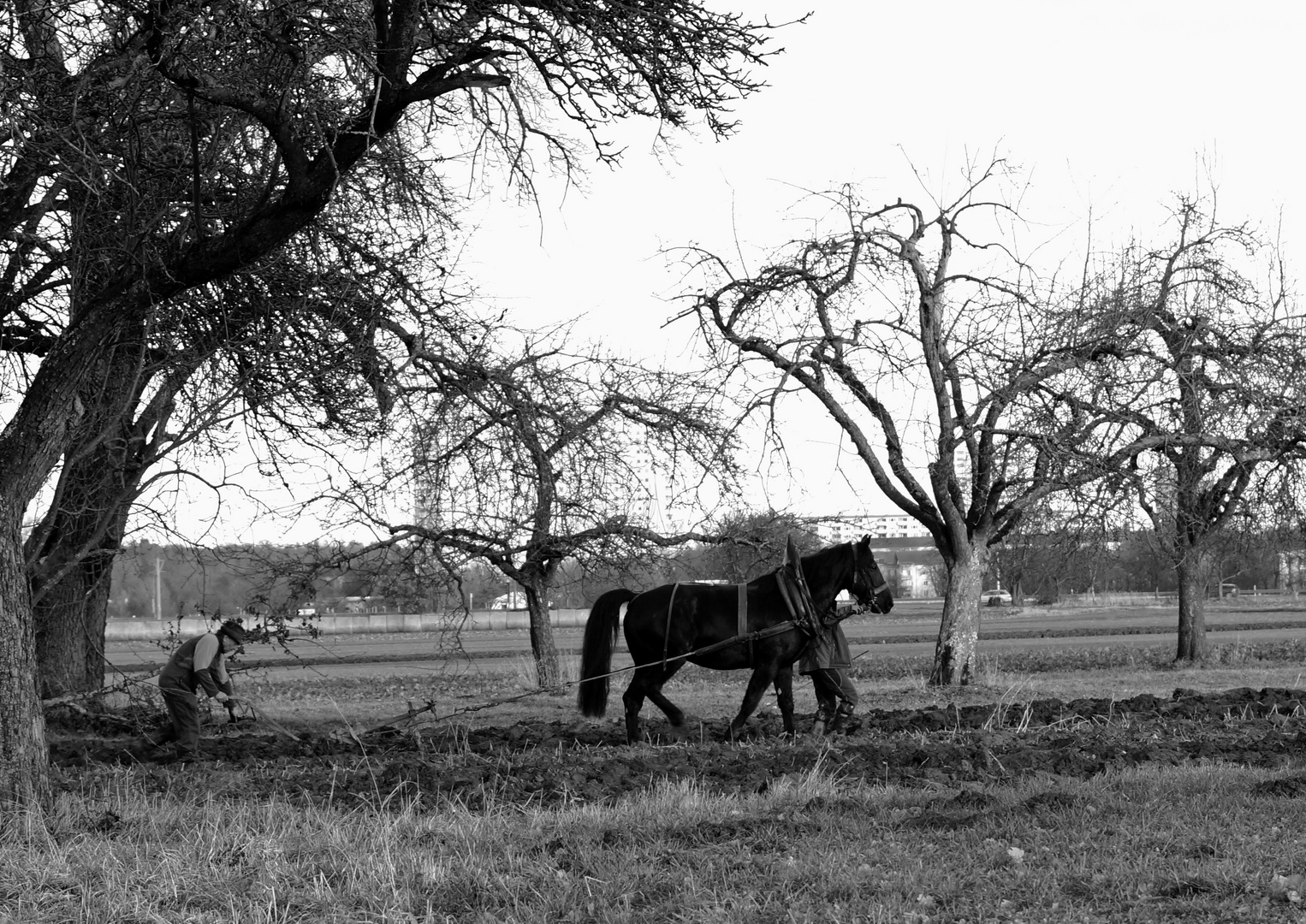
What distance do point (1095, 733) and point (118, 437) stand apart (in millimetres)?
9302

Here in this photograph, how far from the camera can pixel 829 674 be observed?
11914 mm

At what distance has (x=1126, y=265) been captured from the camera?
1708 centimetres

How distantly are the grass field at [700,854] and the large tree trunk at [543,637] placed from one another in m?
10.1

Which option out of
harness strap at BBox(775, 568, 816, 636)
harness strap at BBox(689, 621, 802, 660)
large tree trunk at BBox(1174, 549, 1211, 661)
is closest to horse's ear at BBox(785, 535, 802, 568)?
harness strap at BBox(775, 568, 816, 636)

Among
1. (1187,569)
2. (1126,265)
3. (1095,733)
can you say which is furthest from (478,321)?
(1187,569)

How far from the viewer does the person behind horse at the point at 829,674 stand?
11594 millimetres

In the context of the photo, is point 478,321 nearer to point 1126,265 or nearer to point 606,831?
point 606,831

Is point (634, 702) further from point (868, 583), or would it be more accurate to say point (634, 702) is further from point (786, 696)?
point (868, 583)

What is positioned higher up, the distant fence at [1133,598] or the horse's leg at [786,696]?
the horse's leg at [786,696]

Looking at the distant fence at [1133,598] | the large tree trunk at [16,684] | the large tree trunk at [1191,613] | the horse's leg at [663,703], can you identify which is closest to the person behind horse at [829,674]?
the horse's leg at [663,703]

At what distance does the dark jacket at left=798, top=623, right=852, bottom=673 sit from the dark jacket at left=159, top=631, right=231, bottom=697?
540 cm

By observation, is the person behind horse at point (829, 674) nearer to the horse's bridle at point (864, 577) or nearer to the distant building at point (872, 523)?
the horse's bridle at point (864, 577)

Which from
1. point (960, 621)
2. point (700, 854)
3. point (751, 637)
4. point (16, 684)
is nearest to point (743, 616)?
point (751, 637)

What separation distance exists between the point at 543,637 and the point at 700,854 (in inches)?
514
